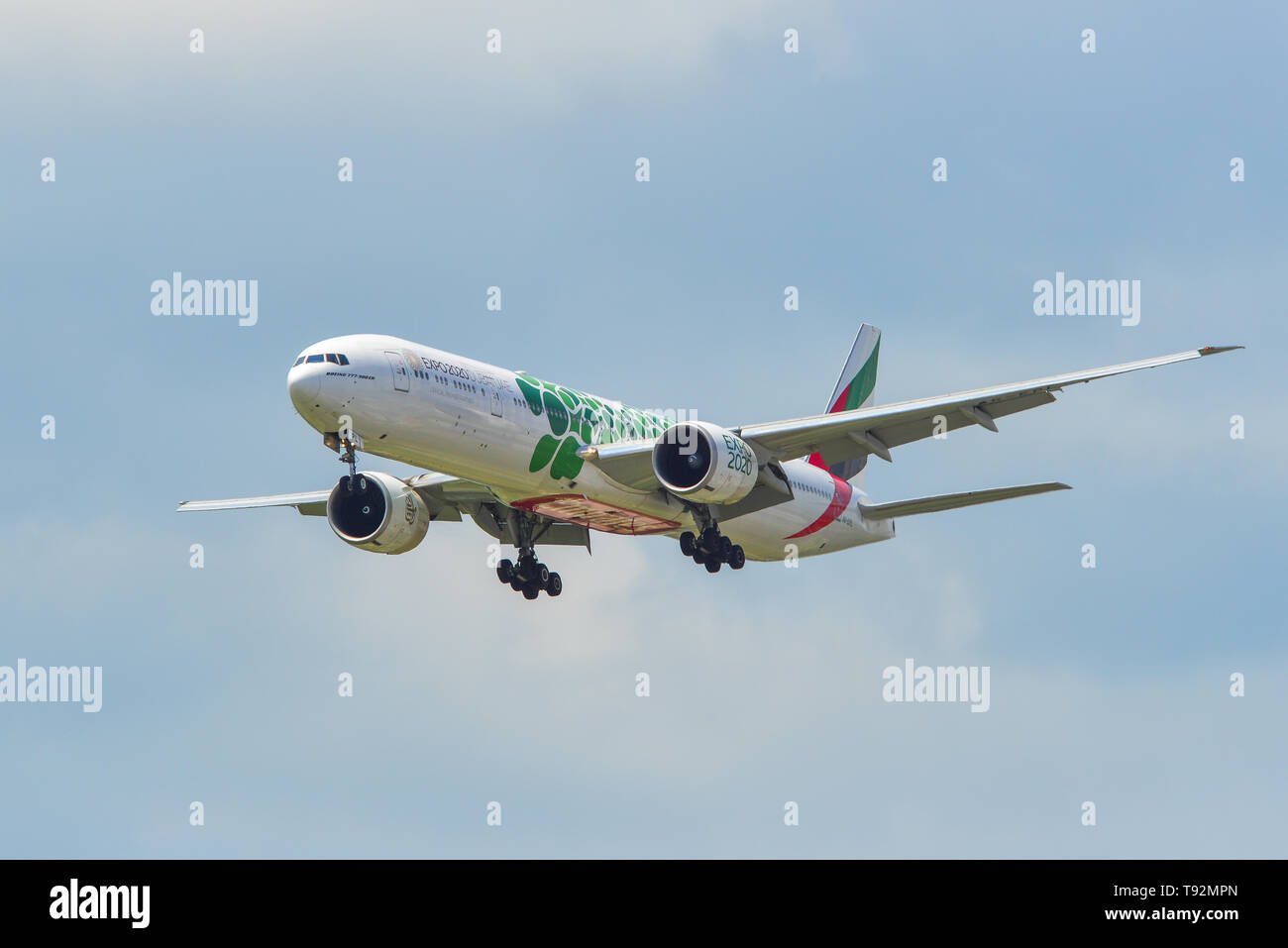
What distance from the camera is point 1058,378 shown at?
44625mm

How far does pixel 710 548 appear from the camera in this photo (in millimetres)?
49875

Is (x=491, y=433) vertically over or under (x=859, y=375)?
under

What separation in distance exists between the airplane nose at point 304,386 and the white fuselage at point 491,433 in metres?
0.02

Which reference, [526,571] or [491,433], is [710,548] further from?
[491,433]

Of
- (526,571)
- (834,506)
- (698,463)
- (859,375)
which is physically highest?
(859,375)

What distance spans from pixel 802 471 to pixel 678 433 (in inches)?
295

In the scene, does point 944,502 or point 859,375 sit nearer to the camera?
point 944,502

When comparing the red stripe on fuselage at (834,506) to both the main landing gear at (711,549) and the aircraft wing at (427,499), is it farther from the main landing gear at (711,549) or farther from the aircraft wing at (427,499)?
the aircraft wing at (427,499)

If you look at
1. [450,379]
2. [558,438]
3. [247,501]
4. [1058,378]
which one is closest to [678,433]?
[558,438]

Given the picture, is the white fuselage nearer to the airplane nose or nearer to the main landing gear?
the airplane nose

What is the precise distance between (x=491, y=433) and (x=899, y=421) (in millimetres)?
10745

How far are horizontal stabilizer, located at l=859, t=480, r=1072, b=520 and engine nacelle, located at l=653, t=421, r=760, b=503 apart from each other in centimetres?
669

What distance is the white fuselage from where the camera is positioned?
136 feet

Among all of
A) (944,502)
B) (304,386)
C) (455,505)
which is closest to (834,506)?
(944,502)
